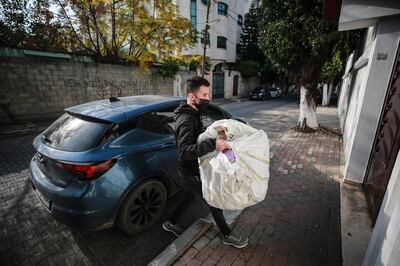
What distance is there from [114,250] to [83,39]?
11705 millimetres

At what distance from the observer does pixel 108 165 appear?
2.22 metres

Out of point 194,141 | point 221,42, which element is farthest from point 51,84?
point 221,42

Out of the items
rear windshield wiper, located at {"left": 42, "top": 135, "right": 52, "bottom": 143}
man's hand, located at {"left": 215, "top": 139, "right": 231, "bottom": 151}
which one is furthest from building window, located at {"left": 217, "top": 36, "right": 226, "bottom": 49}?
man's hand, located at {"left": 215, "top": 139, "right": 231, "bottom": 151}

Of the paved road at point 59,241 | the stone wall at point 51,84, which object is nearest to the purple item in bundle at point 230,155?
the paved road at point 59,241

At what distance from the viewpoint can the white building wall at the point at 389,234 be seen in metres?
1.38

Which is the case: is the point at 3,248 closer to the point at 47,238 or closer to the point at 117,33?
the point at 47,238

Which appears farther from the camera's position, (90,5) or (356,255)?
(90,5)

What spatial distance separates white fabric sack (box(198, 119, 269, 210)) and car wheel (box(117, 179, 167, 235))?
0.95 metres

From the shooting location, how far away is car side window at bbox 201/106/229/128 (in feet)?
11.2

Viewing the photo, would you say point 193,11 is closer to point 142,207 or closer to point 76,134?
point 76,134

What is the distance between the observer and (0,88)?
7.55 metres

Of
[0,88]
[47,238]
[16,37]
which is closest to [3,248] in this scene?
[47,238]

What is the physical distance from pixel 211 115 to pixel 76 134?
2.03 metres

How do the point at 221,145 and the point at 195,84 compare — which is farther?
the point at 195,84
